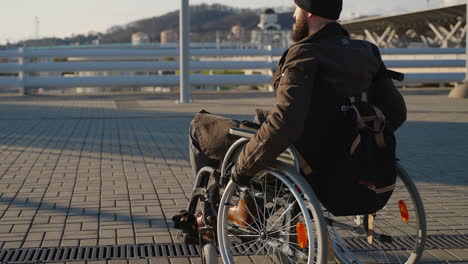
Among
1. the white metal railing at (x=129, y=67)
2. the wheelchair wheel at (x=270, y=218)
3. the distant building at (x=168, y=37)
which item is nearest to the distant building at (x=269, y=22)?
the white metal railing at (x=129, y=67)

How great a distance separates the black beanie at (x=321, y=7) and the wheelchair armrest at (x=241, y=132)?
0.65m

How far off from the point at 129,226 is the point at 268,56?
1551 centimetres

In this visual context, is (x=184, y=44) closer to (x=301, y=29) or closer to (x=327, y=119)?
(x=301, y=29)

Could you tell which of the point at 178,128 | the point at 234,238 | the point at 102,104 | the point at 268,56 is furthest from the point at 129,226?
the point at 268,56

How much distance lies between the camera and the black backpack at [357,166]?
3.33 meters

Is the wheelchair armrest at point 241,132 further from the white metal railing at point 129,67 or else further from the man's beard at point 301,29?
the white metal railing at point 129,67

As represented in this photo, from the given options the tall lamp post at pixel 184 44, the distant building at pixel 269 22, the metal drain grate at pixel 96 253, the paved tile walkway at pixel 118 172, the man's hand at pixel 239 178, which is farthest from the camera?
the distant building at pixel 269 22

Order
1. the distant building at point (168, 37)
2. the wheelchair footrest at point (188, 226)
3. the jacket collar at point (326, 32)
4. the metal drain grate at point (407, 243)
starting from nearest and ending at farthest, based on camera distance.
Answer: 1. the jacket collar at point (326, 32)
2. the wheelchair footrest at point (188, 226)
3. the metal drain grate at point (407, 243)
4. the distant building at point (168, 37)

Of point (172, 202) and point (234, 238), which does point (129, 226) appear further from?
point (234, 238)

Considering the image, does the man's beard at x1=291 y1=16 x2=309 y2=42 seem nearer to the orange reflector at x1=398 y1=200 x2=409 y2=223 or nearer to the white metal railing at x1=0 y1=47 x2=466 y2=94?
the orange reflector at x1=398 y1=200 x2=409 y2=223

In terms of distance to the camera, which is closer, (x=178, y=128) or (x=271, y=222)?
(x=271, y=222)

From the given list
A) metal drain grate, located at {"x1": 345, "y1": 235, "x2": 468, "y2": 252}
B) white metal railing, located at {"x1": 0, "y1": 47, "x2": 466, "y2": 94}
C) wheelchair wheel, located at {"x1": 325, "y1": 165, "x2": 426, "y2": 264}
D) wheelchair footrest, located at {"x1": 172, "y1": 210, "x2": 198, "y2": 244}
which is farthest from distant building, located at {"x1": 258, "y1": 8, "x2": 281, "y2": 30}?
wheelchair footrest, located at {"x1": 172, "y1": 210, "x2": 198, "y2": 244}

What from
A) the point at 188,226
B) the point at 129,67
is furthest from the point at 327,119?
the point at 129,67

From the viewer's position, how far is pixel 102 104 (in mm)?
16281
